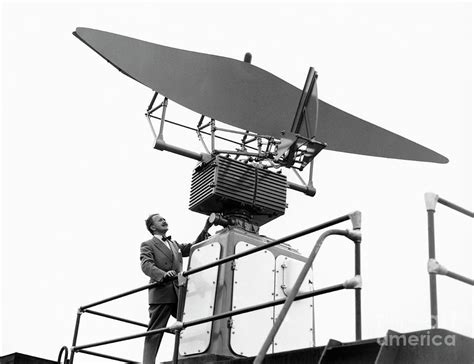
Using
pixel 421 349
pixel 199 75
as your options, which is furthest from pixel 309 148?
pixel 421 349

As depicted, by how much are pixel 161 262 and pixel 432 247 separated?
3.78 meters

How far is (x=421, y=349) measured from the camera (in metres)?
4.52

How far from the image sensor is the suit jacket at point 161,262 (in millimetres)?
7504

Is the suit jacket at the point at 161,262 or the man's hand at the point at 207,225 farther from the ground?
the man's hand at the point at 207,225

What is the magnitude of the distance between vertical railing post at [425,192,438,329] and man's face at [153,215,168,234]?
3.85 m

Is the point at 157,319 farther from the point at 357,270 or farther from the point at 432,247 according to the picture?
the point at 432,247

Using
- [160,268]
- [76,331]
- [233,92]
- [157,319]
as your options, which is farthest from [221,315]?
[233,92]

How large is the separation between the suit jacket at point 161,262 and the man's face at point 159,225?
5.1 inches

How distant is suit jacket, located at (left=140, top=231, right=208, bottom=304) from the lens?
24.6 ft

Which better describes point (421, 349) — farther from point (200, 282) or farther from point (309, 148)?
point (309, 148)

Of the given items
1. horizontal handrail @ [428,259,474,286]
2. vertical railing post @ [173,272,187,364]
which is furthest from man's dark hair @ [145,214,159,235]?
horizontal handrail @ [428,259,474,286]

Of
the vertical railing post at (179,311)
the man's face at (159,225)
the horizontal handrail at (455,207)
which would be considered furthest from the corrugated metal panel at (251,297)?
the horizontal handrail at (455,207)

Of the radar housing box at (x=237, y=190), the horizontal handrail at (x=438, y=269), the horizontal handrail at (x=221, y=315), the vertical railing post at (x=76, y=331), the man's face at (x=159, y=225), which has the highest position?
the radar housing box at (x=237, y=190)

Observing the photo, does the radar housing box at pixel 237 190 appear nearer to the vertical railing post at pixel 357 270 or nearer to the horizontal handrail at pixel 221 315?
the horizontal handrail at pixel 221 315
